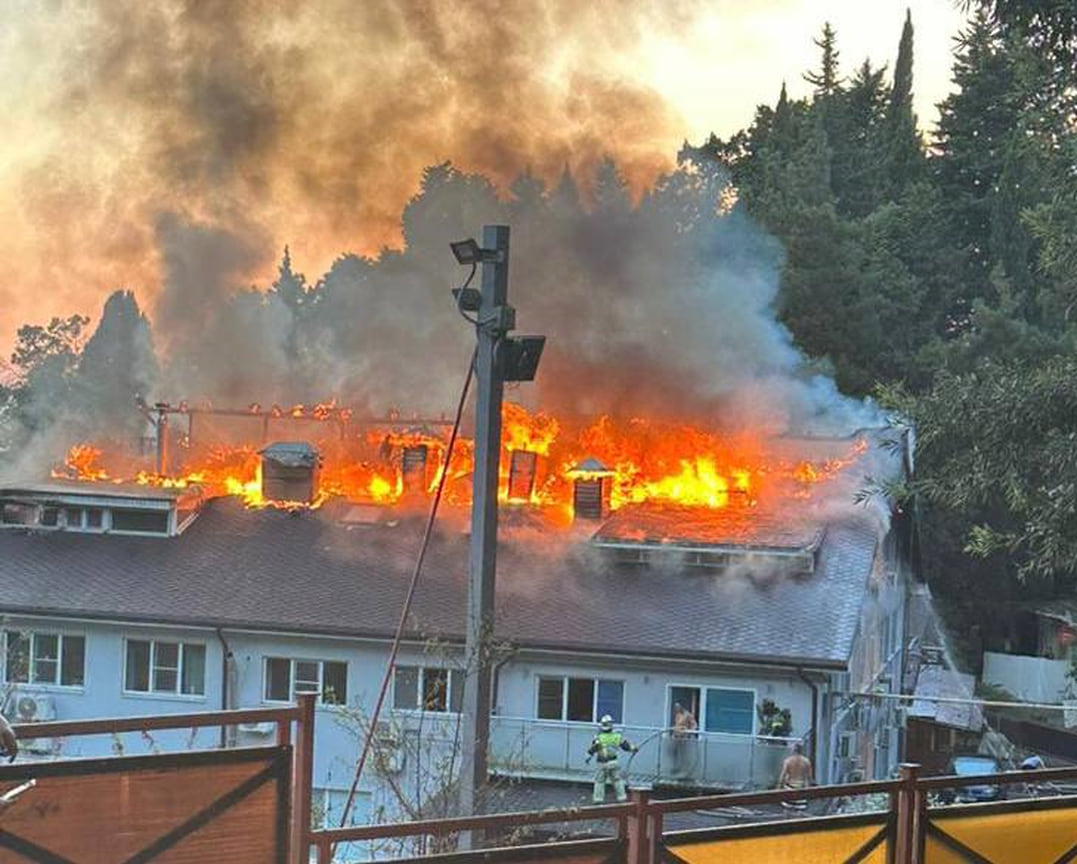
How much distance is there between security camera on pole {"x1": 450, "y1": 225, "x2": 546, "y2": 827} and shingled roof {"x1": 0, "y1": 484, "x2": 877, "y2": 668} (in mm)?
7737

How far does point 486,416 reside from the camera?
9.30 metres

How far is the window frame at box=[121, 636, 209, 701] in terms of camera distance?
64.7 ft

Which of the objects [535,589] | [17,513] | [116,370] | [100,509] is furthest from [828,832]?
[116,370]

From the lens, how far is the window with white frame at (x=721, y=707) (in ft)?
58.2

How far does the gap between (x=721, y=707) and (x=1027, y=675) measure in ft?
60.2

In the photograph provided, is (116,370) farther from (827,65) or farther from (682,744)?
(827,65)

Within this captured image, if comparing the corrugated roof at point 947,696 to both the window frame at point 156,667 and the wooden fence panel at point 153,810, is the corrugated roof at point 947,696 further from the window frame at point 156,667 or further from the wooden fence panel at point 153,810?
the wooden fence panel at point 153,810

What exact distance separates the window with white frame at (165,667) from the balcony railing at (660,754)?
15.2 ft

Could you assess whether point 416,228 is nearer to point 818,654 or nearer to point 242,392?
point 242,392

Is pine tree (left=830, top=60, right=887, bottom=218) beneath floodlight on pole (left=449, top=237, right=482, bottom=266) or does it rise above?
above

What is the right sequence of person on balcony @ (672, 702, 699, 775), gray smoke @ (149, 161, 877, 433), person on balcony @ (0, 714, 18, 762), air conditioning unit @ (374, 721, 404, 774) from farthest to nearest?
gray smoke @ (149, 161, 877, 433) < person on balcony @ (672, 702, 699, 775) < air conditioning unit @ (374, 721, 404, 774) < person on balcony @ (0, 714, 18, 762)

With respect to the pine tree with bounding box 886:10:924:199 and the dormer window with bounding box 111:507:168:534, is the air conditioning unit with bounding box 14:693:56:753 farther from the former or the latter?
the pine tree with bounding box 886:10:924:199

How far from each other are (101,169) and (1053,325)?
24.2m

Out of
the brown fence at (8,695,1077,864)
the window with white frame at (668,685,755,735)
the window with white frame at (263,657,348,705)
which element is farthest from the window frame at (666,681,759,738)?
the brown fence at (8,695,1077,864)
